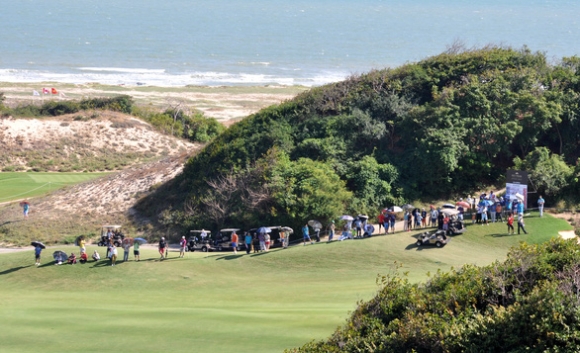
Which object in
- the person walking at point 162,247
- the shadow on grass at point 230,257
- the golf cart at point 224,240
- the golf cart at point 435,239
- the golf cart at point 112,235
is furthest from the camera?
the golf cart at point 112,235

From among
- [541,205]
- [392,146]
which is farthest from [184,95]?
[541,205]

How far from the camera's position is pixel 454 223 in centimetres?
3275

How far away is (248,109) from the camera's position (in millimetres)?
86875

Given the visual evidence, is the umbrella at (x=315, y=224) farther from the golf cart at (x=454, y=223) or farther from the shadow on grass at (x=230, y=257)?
the golf cart at (x=454, y=223)

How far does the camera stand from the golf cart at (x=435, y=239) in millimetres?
31250

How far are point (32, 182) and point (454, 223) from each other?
99.7 feet

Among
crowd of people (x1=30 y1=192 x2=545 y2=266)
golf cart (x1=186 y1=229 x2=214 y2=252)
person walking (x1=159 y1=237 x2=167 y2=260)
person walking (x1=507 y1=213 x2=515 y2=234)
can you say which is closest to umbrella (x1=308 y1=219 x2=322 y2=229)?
crowd of people (x1=30 y1=192 x2=545 y2=266)

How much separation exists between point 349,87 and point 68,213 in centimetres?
1635

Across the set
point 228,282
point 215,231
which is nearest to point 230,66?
point 215,231

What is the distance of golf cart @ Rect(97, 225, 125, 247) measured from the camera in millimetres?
36500

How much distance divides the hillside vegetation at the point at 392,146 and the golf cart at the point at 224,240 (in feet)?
4.41

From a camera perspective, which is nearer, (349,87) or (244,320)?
(244,320)

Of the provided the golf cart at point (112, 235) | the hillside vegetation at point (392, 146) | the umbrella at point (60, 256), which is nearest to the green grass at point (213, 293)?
the umbrella at point (60, 256)

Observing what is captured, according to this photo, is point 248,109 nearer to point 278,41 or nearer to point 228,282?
point 228,282
